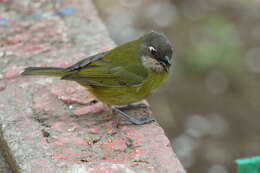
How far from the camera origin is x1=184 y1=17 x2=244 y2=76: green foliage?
21.5 feet

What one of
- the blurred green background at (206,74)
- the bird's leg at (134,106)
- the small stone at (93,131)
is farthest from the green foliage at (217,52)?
the small stone at (93,131)

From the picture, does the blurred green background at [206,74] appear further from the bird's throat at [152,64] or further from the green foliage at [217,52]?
the bird's throat at [152,64]

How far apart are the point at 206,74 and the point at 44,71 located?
3306 millimetres

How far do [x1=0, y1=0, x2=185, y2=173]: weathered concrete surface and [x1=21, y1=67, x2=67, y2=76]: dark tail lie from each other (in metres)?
0.13

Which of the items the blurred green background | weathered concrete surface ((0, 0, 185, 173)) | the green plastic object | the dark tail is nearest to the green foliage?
the blurred green background

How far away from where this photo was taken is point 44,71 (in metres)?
Result: 3.59

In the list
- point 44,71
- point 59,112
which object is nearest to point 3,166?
point 59,112

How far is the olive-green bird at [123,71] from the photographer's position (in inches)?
143

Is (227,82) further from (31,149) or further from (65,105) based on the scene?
(31,149)

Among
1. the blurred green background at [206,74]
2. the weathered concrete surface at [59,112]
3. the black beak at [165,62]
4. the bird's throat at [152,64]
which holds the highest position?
the black beak at [165,62]

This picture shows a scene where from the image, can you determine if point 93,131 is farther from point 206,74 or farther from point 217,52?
point 217,52

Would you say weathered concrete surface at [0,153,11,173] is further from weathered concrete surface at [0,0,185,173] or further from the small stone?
the small stone

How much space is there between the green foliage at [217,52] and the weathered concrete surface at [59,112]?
2.29 meters

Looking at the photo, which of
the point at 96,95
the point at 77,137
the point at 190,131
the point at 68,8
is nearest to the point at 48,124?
the point at 77,137
